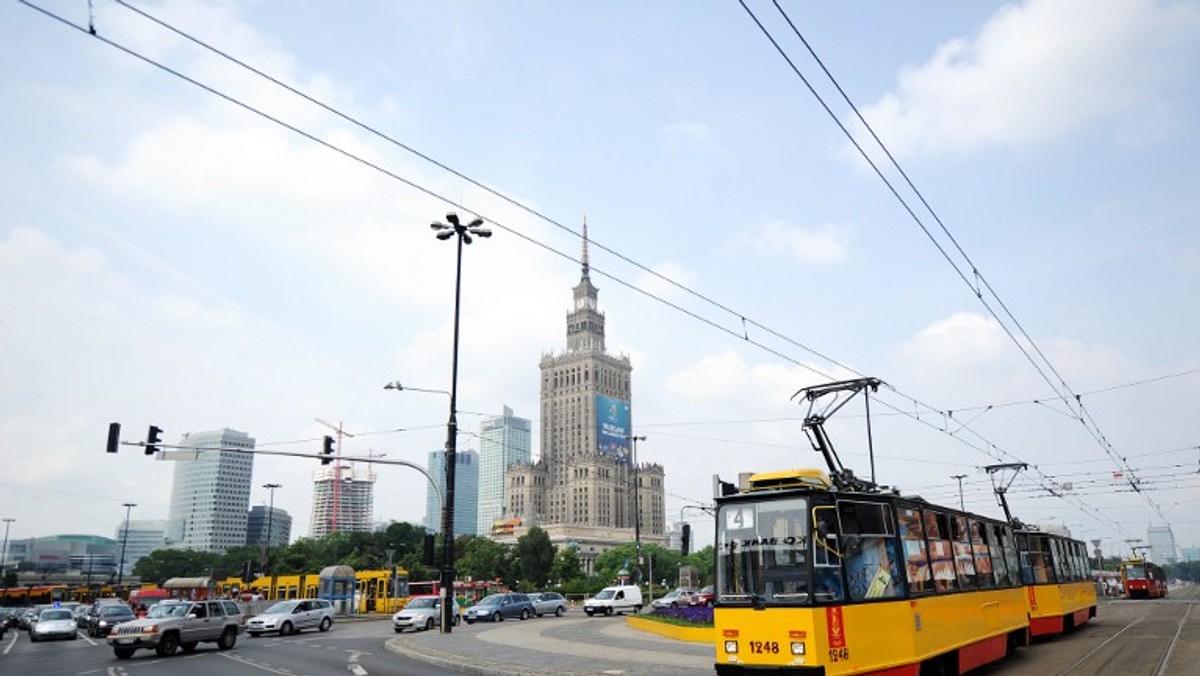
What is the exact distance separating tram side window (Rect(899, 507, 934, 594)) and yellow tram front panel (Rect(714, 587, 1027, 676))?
25cm

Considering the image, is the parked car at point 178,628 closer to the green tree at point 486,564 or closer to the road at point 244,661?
the road at point 244,661

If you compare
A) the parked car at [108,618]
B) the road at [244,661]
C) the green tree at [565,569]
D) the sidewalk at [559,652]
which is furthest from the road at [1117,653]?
the green tree at [565,569]

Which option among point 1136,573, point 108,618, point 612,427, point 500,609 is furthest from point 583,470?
point 108,618

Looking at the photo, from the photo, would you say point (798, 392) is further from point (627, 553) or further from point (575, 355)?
point (575, 355)

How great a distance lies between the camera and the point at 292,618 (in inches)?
1256

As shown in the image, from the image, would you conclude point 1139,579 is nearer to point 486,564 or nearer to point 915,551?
point 915,551

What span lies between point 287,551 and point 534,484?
70.4m

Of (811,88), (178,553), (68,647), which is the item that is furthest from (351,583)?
(178,553)

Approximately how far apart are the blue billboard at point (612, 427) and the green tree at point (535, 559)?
4707cm

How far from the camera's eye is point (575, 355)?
183 meters

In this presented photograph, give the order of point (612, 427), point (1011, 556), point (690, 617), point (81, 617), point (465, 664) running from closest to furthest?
point (465, 664), point (1011, 556), point (690, 617), point (81, 617), point (612, 427)

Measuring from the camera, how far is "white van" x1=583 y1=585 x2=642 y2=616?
44.0m

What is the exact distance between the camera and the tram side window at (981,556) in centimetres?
1619

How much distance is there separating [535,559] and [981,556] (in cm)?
8985
